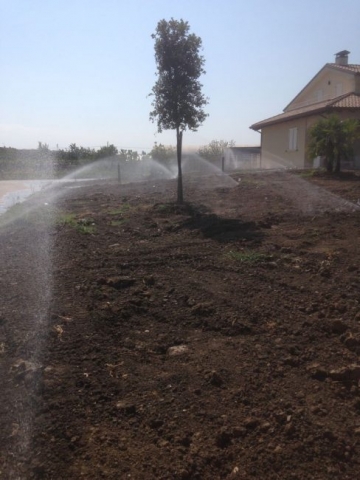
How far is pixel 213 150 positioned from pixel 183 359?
109ft

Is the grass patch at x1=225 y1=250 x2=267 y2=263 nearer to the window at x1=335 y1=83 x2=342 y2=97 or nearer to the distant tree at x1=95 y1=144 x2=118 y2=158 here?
the window at x1=335 y1=83 x2=342 y2=97

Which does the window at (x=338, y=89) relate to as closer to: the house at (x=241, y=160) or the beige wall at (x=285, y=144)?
the beige wall at (x=285, y=144)

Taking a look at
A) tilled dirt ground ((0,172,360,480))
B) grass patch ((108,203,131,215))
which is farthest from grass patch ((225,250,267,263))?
grass patch ((108,203,131,215))

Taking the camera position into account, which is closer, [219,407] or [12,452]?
[12,452]

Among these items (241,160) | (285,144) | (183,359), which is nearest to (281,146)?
(285,144)

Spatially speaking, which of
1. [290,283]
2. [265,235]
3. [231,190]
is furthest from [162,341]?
[231,190]

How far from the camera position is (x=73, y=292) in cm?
489

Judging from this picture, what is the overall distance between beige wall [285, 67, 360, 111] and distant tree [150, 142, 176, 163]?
8263 mm

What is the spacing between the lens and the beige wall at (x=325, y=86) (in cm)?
2494

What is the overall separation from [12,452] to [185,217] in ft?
24.5

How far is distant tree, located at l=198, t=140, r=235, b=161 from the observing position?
1266 inches

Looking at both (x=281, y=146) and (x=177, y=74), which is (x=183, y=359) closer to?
(x=177, y=74)

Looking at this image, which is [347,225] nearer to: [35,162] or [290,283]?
[290,283]

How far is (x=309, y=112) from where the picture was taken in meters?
22.9
